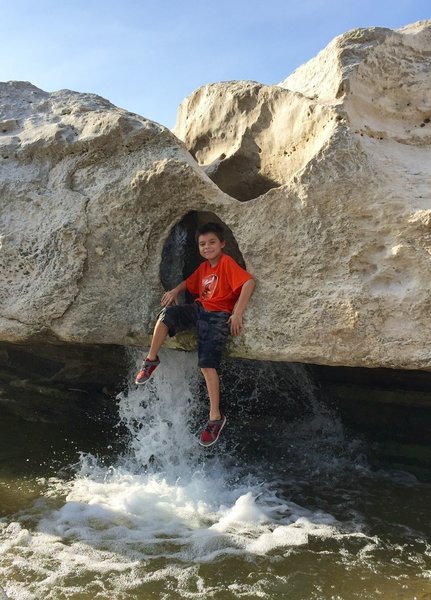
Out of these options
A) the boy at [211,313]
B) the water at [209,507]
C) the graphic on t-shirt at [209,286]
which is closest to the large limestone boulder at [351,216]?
the boy at [211,313]

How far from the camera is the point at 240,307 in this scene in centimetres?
401

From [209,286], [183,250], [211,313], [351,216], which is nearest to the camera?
[351,216]

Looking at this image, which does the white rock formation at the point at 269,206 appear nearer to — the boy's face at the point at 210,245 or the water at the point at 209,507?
the boy's face at the point at 210,245

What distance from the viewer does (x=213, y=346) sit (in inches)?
159

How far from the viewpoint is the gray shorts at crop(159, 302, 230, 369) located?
405 centimetres

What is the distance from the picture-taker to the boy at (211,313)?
4012mm

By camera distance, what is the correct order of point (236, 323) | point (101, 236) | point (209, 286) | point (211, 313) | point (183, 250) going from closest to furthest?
point (236, 323) → point (211, 313) → point (209, 286) → point (101, 236) → point (183, 250)

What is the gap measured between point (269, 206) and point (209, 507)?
2165 mm

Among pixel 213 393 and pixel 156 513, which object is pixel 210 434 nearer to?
pixel 213 393

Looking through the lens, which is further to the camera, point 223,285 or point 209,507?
point 223,285

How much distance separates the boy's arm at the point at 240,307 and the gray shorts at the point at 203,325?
0.07m

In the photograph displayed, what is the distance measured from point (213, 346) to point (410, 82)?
9.11 feet

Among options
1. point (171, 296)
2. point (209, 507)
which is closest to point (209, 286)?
point (171, 296)

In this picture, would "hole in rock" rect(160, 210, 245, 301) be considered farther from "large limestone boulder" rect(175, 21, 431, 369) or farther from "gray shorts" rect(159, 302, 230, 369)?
"large limestone boulder" rect(175, 21, 431, 369)
